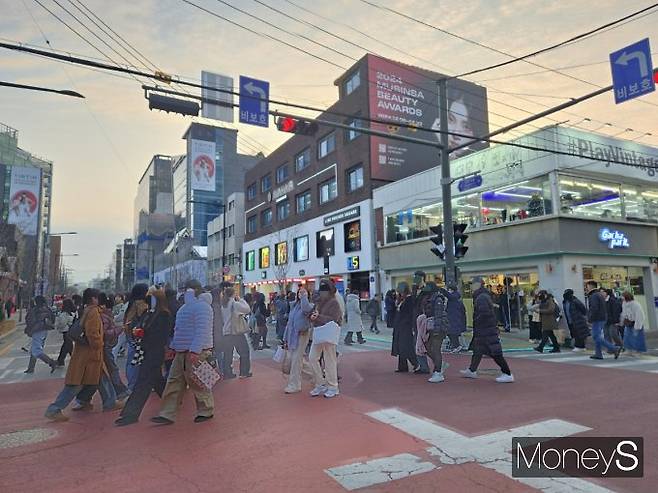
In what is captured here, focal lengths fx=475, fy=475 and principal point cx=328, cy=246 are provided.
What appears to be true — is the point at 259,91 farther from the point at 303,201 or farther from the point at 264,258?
the point at 264,258

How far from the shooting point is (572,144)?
18.1 m

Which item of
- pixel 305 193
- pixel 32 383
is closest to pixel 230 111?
pixel 32 383

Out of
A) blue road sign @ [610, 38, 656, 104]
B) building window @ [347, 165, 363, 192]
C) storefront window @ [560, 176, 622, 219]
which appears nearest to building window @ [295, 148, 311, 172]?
building window @ [347, 165, 363, 192]

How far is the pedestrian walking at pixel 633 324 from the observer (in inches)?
462

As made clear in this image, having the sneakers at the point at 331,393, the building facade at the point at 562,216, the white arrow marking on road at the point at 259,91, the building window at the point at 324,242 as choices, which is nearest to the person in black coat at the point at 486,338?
the sneakers at the point at 331,393

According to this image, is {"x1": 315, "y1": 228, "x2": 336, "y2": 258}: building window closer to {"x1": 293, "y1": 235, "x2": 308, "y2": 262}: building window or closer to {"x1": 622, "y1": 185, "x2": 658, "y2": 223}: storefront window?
{"x1": 293, "y1": 235, "x2": 308, "y2": 262}: building window

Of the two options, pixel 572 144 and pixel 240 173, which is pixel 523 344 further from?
pixel 240 173

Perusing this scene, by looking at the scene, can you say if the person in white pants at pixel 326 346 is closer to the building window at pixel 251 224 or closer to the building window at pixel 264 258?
the building window at pixel 264 258

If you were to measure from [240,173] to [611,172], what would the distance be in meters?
90.5

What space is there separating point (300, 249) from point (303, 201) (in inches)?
160

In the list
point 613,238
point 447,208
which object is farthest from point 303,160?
point 447,208

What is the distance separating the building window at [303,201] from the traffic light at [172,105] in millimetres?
29048

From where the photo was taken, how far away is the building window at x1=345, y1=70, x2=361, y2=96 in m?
31.3

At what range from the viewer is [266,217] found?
156ft
